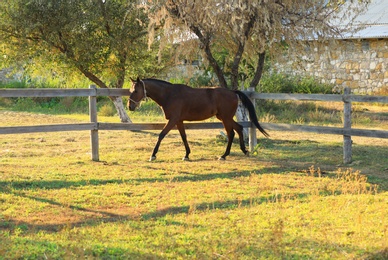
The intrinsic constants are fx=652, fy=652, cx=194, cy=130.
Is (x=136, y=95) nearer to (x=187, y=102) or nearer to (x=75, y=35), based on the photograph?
(x=187, y=102)

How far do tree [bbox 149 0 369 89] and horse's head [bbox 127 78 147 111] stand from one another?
173 cm

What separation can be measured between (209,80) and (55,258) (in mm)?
19791

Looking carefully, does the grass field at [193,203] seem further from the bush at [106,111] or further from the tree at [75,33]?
the bush at [106,111]

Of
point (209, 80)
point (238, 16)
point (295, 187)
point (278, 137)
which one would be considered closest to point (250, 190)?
point (295, 187)

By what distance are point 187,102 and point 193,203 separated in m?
4.72

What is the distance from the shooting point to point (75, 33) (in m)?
16.7

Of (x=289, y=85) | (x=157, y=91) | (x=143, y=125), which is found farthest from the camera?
(x=289, y=85)

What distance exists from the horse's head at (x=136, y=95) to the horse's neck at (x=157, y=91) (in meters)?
0.13

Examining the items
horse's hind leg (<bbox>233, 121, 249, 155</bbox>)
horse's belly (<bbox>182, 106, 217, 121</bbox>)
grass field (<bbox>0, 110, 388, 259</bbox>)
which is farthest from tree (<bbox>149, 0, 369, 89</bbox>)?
grass field (<bbox>0, 110, 388, 259</bbox>)

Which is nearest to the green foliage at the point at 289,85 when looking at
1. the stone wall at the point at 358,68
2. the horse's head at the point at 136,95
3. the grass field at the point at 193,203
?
the stone wall at the point at 358,68

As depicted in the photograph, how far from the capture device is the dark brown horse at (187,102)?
1253cm

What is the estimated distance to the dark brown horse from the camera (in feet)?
41.1

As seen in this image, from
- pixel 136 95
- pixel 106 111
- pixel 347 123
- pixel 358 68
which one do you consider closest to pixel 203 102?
pixel 136 95

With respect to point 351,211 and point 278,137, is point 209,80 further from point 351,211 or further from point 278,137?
point 351,211
